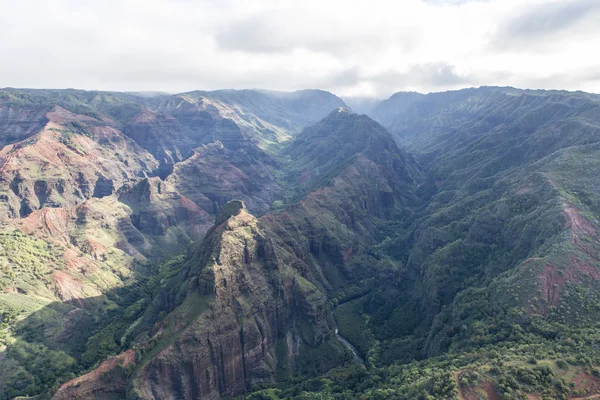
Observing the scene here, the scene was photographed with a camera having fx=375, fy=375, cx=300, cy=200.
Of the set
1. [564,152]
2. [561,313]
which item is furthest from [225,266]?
[564,152]

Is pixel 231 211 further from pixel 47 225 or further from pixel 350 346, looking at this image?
pixel 47 225

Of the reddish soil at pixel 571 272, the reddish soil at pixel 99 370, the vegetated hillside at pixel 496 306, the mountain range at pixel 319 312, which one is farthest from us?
the reddish soil at pixel 571 272

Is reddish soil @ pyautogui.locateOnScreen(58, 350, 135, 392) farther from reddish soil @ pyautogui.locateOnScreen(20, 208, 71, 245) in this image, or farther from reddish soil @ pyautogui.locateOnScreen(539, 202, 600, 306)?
reddish soil @ pyautogui.locateOnScreen(539, 202, 600, 306)

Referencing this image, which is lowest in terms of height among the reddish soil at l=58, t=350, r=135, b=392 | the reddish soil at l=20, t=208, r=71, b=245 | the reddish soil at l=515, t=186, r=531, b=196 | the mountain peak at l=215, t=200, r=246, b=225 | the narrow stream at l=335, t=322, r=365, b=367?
the narrow stream at l=335, t=322, r=365, b=367

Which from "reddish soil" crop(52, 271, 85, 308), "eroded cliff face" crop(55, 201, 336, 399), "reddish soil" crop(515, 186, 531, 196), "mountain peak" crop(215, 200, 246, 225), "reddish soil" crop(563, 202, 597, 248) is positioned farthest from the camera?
"reddish soil" crop(515, 186, 531, 196)

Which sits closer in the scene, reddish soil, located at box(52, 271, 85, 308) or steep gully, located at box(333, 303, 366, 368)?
steep gully, located at box(333, 303, 366, 368)

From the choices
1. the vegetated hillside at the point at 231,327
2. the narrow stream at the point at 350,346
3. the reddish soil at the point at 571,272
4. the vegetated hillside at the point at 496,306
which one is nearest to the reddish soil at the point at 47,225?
the vegetated hillside at the point at 231,327

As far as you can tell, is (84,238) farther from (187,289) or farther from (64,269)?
(187,289)

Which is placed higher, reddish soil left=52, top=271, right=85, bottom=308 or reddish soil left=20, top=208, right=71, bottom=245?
reddish soil left=20, top=208, right=71, bottom=245

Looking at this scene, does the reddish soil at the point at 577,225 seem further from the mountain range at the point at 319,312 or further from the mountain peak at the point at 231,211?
the mountain peak at the point at 231,211

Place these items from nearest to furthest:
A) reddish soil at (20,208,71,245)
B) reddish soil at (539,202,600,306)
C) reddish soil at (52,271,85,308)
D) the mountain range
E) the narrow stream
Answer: the mountain range
reddish soil at (539,202,600,306)
the narrow stream
reddish soil at (52,271,85,308)
reddish soil at (20,208,71,245)

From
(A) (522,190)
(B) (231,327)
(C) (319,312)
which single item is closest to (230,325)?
(B) (231,327)

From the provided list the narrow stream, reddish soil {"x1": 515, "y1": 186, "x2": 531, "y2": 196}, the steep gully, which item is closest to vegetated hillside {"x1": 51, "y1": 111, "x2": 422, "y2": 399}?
the steep gully
